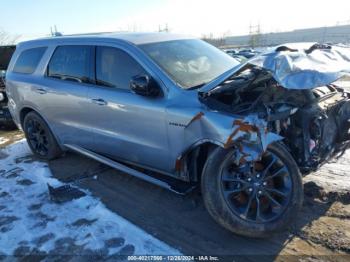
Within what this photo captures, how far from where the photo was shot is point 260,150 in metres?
3.19

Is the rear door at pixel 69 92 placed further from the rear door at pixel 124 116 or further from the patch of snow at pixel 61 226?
the patch of snow at pixel 61 226

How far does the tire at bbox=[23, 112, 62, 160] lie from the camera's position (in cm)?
577

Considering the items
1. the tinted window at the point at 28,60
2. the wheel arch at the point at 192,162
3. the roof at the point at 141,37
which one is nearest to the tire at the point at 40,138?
the tinted window at the point at 28,60

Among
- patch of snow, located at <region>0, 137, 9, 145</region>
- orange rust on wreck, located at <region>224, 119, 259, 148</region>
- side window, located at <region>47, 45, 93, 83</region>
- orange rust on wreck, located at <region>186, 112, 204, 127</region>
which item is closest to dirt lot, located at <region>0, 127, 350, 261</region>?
orange rust on wreck, located at <region>224, 119, 259, 148</region>

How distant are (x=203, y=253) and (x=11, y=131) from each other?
686cm

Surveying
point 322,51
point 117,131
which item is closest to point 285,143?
point 322,51

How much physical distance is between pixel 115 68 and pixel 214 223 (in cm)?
217

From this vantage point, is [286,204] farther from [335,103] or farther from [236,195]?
[335,103]

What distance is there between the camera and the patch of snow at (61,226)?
3424 millimetres

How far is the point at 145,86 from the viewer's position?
382cm

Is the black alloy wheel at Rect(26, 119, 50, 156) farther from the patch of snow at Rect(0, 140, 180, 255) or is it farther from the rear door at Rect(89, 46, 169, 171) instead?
the rear door at Rect(89, 46, 169, 171)

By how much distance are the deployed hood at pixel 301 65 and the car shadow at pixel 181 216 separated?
4.44ft

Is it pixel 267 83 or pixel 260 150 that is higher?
pixel 267 83

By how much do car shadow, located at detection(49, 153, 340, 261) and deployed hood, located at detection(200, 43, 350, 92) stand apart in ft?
4.44
